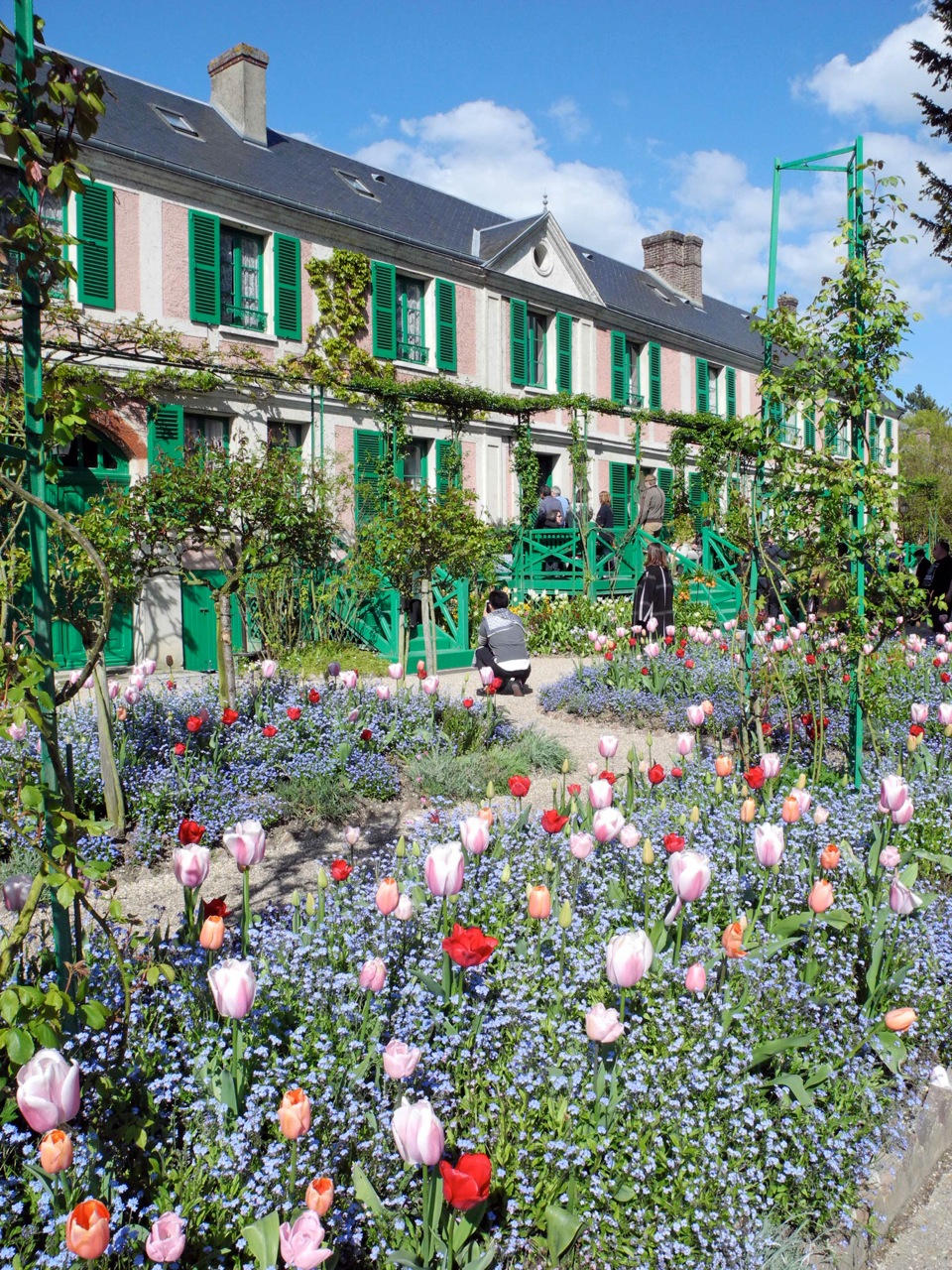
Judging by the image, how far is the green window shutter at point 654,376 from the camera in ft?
69.5

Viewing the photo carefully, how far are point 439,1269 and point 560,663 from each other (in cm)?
898

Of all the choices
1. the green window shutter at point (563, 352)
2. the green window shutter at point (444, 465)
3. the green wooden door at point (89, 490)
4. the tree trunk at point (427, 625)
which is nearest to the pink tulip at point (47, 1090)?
the tree trunk at point (427, 625)

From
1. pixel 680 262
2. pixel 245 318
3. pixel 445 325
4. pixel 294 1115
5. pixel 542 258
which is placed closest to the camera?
pixel 294 1115

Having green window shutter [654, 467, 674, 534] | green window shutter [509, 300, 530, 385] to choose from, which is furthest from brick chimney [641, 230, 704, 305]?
green window shutter [509, 300, 530, 385]

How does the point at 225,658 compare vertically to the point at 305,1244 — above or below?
above

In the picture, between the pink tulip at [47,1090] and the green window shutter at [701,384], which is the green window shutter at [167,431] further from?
the green window shutter at [701,384]

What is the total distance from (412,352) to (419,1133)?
589 inches

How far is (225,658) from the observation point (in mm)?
6555

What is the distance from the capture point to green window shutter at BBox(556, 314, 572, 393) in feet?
60.8

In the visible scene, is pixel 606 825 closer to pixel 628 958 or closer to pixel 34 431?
pixel 628 958

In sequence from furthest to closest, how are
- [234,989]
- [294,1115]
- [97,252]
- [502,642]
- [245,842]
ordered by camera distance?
[97,252] → [502,642] → [245,842] → [234,989] → [294,1115]

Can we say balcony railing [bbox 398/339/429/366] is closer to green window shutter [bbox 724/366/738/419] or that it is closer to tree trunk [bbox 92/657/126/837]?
green window shutter [bbox 724/366/738/419]

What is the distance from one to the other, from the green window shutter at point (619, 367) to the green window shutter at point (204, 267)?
31.4 feet

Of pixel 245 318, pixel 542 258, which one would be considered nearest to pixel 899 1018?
pixel 245 318
